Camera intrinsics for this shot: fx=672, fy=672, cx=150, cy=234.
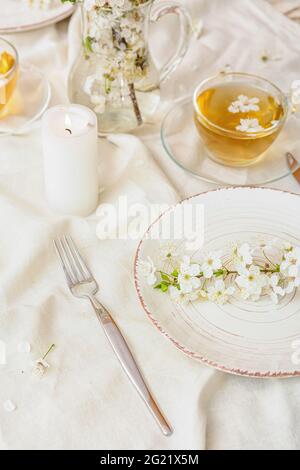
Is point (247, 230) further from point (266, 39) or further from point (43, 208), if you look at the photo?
point (266, 39)

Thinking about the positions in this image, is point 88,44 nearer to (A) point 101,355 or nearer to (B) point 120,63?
(B) point 120,63

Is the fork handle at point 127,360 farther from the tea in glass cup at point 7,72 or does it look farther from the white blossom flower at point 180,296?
the tea in glass cup at point 7,72

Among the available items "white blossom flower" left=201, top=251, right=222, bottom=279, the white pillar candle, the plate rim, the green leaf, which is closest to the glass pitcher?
the green leaf

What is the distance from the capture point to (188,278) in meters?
0.80

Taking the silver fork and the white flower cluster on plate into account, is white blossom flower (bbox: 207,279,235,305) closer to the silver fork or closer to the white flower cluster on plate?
the white flower cluster on plate

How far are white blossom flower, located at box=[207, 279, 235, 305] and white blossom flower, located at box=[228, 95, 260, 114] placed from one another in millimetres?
327

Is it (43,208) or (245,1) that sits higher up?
(245,1)

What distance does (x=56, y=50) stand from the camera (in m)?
1.22

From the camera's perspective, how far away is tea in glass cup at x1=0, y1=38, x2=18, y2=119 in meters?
1.04

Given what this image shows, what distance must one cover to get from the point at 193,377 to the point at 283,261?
0.58ft

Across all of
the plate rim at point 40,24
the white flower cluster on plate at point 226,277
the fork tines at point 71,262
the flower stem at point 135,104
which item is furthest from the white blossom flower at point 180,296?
the plate rim at point 40,24

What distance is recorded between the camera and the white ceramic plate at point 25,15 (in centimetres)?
122

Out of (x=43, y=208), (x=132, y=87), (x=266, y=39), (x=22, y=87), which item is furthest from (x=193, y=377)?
(x=266, y=39)

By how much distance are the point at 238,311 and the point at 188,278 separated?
0.23 feet
